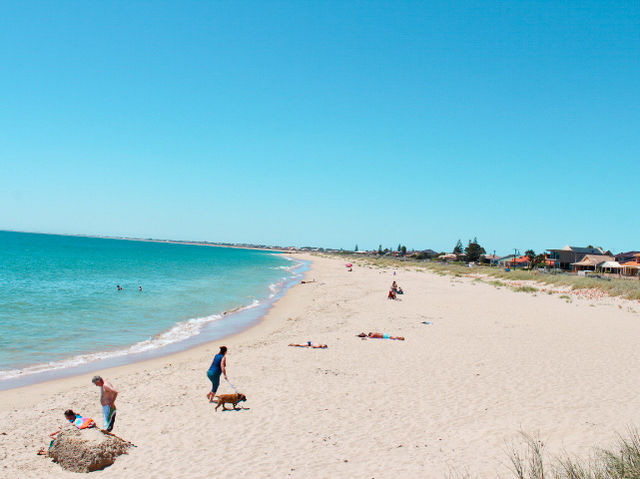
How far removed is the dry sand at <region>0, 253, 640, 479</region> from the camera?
22.5 ft

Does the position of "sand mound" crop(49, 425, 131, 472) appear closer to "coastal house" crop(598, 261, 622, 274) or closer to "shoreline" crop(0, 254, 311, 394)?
"shoreline" crop(0, 254, 311, 394)

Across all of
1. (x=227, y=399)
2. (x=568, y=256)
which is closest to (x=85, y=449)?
(x=227, y=399)

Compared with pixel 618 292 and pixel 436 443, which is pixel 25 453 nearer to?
pixel 436 443

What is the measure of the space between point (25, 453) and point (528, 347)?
48.4 feet

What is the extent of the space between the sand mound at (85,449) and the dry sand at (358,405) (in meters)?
0.15

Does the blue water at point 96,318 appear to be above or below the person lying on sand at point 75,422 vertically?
below

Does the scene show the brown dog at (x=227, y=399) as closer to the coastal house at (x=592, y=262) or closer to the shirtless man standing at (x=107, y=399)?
the shirtless man standing at (x=107, y=399)

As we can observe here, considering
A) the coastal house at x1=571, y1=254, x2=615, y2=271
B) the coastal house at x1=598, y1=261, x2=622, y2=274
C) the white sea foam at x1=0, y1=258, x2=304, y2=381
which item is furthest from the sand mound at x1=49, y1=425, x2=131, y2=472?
the coastal house at x1=571, y1=254, x2=615, y2=271

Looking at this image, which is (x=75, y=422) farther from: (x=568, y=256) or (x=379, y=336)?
(x=568, y=256)

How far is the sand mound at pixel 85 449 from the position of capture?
6730 millimetres

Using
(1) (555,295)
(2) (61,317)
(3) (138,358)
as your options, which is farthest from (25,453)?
(1) (555,295)

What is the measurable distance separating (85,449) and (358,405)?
530 cm

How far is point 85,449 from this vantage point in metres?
6.83

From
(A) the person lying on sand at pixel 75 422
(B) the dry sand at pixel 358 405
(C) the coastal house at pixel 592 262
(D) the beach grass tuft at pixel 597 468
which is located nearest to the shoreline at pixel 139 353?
(B) the dry sand at pixel 358 405
